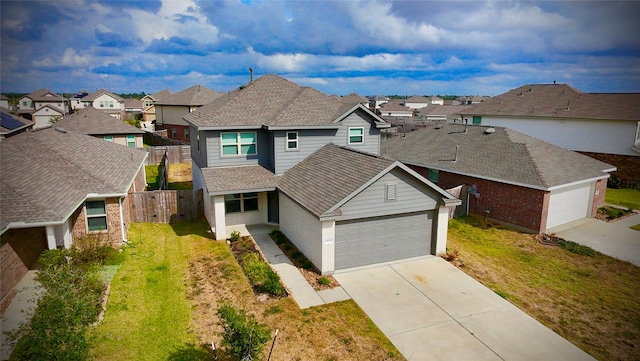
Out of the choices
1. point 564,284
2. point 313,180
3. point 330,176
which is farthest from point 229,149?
point 564,284

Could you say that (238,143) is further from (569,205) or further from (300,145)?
(569,205)

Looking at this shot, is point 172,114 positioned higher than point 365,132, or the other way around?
point 172,114

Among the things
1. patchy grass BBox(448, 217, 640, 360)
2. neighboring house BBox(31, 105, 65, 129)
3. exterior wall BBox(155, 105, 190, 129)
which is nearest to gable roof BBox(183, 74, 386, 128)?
patchy grass BBox(448, 217, 640, 360)

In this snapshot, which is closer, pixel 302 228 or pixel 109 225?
pixel 109 225

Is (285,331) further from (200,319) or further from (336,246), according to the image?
(336,246)

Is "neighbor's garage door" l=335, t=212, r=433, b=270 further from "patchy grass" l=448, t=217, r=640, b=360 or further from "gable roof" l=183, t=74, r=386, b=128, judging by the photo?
"gable roof" l=183, t=74, r=386, b=128

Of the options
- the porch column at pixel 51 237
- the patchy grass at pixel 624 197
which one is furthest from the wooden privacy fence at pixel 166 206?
the patchy grass at pixel 624 197

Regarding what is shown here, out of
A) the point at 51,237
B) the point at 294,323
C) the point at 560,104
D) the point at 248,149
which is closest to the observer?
the point at 294,323
